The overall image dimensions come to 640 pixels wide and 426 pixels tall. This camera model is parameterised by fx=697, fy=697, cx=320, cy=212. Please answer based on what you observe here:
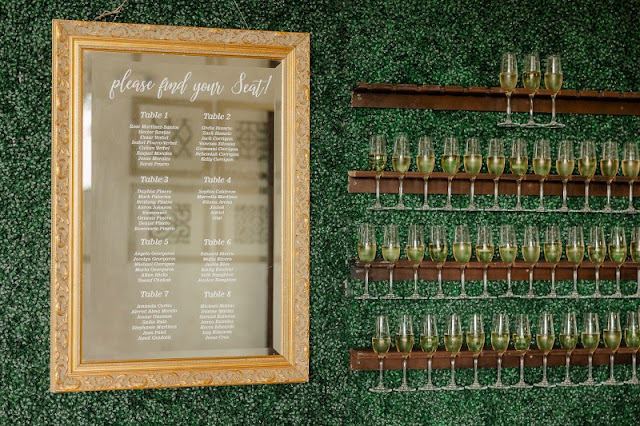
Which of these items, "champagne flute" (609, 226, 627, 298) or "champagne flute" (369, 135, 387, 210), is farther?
"champagne flute" (609, 226, 627, 298)

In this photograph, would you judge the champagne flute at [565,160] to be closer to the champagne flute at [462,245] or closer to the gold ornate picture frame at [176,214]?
the champagne flute at [462,245]

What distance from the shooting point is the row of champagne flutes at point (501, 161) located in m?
2.94

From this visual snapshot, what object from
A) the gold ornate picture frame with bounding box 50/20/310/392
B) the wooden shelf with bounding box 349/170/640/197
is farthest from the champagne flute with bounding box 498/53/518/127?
the gold ornate picture frame with bounding box 50/20/310/392

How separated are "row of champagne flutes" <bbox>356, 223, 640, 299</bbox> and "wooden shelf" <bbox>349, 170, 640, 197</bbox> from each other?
7.0 inches

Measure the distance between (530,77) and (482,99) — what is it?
0.73 feet

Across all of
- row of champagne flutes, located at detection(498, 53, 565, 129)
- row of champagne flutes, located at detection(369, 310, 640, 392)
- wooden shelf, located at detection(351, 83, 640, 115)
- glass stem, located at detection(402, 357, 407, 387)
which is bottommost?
glass stem, located at detection(402, 357, 407, 387)

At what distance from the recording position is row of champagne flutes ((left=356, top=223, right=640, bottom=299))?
2.90 metres

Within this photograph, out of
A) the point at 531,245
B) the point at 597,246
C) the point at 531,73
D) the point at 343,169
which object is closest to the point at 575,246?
the point at 597,246

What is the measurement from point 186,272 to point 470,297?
3.99 feet

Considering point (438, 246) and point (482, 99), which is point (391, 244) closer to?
point (438, 246)

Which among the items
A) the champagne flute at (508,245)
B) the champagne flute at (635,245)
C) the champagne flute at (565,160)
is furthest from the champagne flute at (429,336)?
the champagne flute at (635,245)

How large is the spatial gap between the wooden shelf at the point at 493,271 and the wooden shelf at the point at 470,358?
0.32 metres

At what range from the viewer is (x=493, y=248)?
299cm

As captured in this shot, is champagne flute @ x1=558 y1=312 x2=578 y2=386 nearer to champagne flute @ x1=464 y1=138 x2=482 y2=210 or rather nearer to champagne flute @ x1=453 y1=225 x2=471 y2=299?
champagne flute @ x1=453 y1=225 x2=471 y2=299
